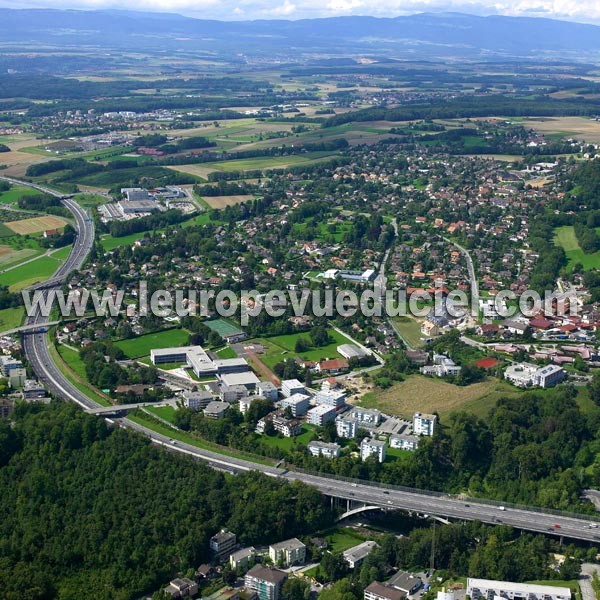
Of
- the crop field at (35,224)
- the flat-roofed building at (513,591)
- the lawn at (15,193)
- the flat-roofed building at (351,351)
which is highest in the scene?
the lawn at (15,193)

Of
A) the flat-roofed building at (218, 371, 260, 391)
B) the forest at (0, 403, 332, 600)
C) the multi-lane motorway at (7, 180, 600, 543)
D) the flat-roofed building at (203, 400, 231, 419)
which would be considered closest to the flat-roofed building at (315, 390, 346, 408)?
the flat-roofed building at (218, 371, 260, 391)

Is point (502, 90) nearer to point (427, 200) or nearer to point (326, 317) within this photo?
point (427, 200)

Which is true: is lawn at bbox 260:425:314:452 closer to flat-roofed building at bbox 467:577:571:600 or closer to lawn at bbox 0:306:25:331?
flat-roofed building at bbox 467:577:571:600

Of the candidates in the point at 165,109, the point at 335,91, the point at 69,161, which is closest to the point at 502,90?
the point at 335,91

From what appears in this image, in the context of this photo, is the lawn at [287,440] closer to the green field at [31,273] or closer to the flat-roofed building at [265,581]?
the flat-roofed building at [265,581]

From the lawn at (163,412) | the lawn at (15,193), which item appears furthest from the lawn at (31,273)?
the lawn at (163,412)

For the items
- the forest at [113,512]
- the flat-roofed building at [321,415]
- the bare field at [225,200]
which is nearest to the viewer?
the forest at [113,512]
